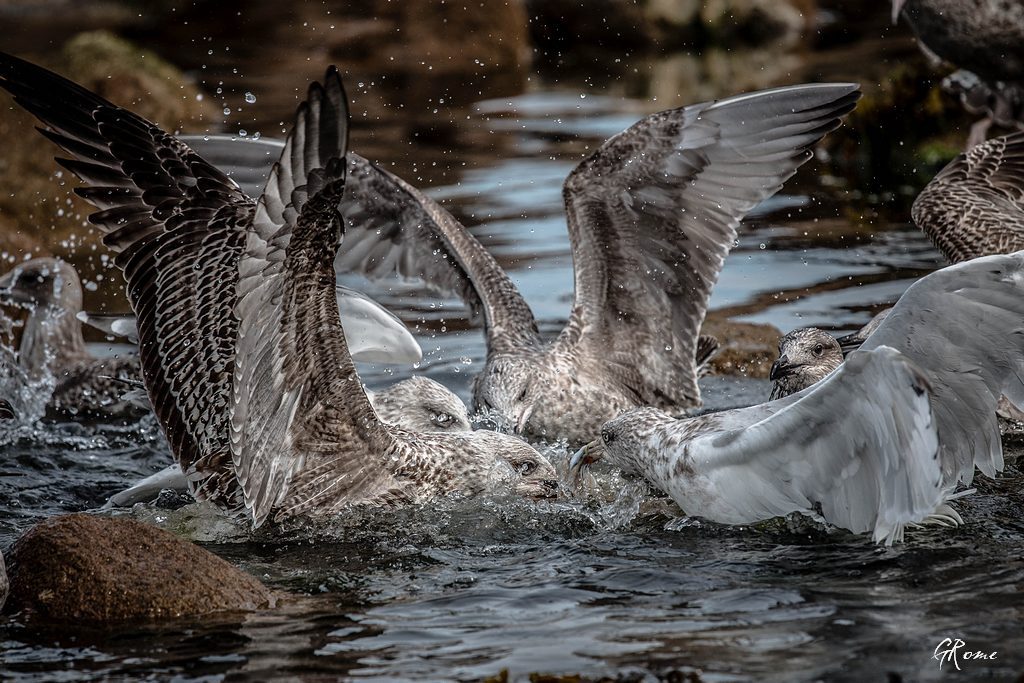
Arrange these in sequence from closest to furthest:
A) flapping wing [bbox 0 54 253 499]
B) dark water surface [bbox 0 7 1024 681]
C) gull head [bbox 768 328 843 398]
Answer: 1. dark water surface [bbox 0 7 1024 681]
2. flapping wing [bbox 0 54 253 499]
3. gull head [bbox 768 328 843 398]

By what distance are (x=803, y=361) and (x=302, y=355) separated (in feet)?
9.13

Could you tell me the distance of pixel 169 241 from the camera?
21.7ft

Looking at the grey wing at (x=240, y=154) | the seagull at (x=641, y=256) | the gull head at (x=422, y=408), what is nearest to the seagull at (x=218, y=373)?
the gull head at (x=422, y=408)

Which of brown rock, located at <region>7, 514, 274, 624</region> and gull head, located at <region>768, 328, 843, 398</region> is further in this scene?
gull head, located at <region>768, 328, 843, 398</region>

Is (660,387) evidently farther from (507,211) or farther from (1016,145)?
(507,211)

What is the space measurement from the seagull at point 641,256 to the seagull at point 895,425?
89.9 inches

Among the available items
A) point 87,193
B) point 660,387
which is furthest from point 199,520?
point 660,387

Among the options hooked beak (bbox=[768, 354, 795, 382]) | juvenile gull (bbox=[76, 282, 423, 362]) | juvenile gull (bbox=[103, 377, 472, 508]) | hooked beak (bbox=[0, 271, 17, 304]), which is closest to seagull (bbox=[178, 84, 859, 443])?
juvenile gull (bbox=[103, 377, 472, 508])

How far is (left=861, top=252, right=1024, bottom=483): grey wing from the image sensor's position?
5.36 m

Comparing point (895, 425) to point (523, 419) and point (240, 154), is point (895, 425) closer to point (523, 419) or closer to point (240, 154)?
point (523, 419)

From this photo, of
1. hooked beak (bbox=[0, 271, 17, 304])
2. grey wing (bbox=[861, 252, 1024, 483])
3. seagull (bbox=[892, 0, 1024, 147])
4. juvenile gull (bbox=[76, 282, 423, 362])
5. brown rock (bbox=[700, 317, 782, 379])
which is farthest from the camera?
seagull (bbox=[892, 0, 1024, 147])

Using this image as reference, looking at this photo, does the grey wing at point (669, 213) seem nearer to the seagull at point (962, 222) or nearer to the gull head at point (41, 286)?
the seagull at point (962, 222)

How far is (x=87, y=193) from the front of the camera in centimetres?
672
